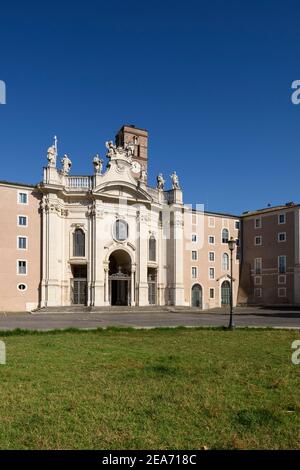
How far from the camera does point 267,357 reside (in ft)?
41.4

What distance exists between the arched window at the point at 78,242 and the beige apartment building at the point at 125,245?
0.11 m

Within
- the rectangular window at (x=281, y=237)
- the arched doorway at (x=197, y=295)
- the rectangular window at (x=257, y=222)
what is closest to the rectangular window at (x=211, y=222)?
the rectangular window at (x=257, y=222)

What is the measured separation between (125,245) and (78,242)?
18.0ft

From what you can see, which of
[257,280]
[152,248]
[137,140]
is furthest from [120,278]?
[137,140]

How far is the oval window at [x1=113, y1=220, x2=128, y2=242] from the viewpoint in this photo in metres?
51.7

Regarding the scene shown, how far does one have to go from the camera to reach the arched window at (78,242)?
165 ft

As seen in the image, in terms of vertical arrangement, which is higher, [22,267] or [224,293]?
[22,267]

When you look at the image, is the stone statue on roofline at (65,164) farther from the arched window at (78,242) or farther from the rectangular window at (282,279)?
the rectangular window at (282,279)

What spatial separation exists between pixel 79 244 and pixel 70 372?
40829mm

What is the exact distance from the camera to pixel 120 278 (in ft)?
170

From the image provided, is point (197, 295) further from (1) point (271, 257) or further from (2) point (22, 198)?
(2) point (22, 198)

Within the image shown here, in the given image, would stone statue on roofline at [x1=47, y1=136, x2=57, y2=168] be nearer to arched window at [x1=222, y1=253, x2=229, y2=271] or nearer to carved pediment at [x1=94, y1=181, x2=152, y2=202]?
carved pediment at [x1=94, y1=181, x2=152, y2=202]

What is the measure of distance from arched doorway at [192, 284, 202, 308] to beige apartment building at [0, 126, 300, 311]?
0.44 ft

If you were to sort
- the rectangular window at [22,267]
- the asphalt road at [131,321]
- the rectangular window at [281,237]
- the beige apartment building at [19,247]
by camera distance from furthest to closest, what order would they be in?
the rectangular window at [281,237]
the rectangular window at [22,267]
the beige apartment building at [19,247]
the asphalt road at [131,321]
